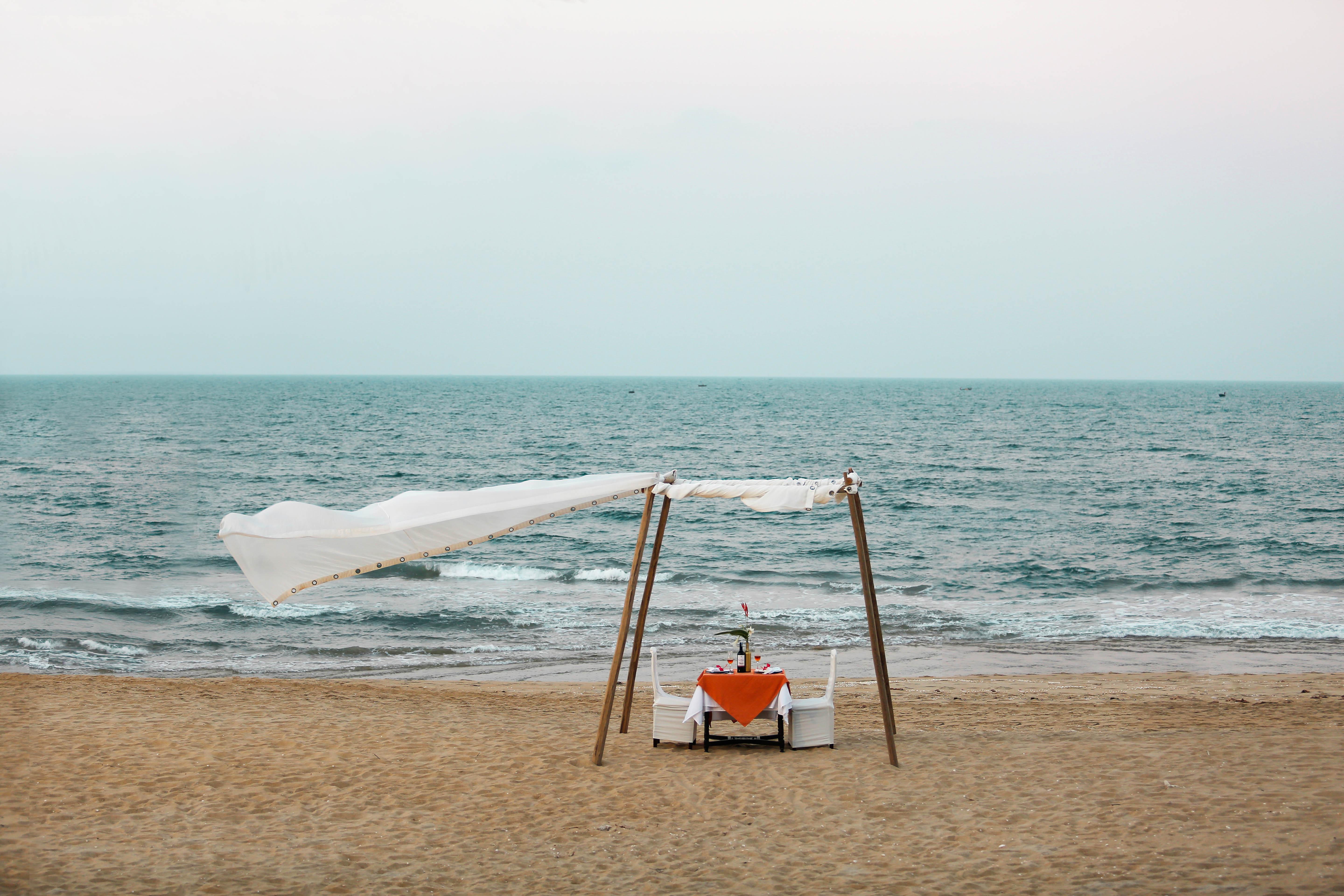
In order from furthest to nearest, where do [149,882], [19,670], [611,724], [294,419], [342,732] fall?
[294,419] → [19,670] → [611,724] → [342,732] → [149,882]

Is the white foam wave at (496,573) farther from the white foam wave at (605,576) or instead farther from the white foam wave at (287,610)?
the white foam wave at (287,610)

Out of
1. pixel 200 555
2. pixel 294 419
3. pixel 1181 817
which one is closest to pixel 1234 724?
pixel 1181 817

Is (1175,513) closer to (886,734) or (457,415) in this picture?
(886,734)

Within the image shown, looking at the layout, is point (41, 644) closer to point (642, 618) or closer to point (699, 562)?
point (642, 618)

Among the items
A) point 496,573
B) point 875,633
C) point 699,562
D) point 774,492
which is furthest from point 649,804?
point 699,562

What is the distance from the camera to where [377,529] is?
23.9ft

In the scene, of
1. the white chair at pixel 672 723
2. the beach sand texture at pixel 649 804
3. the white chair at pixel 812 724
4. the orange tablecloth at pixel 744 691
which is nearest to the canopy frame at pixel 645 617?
the beach sand texture at pixel 649 804

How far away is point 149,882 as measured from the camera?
6.14 m

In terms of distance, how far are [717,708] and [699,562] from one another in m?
16.4

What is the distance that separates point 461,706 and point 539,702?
1.09 metres

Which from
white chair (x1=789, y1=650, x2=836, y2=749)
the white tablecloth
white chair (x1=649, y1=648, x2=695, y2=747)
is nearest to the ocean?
white chair (x1=649, y1=648, x2=695, y2=747)

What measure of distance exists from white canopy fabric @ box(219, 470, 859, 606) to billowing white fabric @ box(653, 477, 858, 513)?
1 centimetres

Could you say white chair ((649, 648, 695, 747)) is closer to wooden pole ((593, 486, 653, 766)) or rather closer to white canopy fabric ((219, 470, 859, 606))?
wooden pole ((593, 486, 653, 766))

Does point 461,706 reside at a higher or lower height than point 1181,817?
lower
